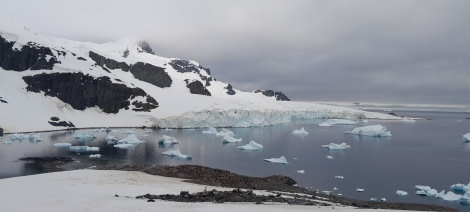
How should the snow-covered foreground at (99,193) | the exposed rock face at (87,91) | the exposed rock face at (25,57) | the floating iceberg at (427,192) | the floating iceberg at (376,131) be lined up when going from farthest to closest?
the exposed rock face at (25,57)
the exposed rock face at (87,91)
the floating iceberg at (376,131)
the floating iceberg at (427,192)
the snow-covered foreground at (99,193)

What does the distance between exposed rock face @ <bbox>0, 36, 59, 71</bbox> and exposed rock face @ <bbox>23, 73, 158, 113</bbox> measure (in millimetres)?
6949

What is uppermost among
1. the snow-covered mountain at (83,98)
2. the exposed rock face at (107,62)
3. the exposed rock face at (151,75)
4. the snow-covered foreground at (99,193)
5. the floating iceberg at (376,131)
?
the exposed rock face at (107,62)

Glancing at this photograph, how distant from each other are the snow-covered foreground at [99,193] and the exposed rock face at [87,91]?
9916 centimetres

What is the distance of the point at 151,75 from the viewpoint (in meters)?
168

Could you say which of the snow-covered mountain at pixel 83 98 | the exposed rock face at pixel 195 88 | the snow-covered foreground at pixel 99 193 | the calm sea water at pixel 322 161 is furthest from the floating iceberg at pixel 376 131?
the exposed rock face at pixel 195 88

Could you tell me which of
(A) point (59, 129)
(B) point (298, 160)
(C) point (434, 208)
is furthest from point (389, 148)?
(A) point (59, 129)

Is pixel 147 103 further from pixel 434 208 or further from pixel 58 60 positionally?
pixel 434 208

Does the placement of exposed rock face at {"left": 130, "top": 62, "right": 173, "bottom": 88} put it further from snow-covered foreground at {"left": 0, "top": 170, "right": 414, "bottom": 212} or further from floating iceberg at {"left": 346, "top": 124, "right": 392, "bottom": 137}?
snow-covered foreground at {"left": 0, "top": 170, "right": 414, "bottom": 212}

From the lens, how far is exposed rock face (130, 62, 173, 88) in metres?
167

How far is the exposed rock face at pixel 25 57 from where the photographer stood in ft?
416

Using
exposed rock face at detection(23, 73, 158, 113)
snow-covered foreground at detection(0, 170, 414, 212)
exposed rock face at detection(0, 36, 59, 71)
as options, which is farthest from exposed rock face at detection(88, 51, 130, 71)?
snow-covered foreground at detection(0, 170, 414, 212)

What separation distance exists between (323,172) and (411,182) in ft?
31.7

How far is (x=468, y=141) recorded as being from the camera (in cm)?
9250

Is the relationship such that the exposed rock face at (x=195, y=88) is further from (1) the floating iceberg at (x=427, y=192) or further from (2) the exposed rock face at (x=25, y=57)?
(1) the floating iceberg at (x=427, y=192)
